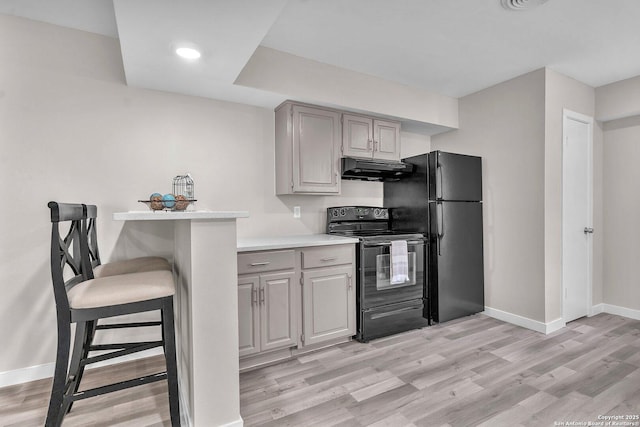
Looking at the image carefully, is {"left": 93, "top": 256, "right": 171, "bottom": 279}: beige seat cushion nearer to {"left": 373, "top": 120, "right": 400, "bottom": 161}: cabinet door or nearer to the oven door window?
the oven door window

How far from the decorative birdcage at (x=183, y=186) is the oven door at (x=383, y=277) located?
155 centimetres

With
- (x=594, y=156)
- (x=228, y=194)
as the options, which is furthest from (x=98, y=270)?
(x=594, y=156)

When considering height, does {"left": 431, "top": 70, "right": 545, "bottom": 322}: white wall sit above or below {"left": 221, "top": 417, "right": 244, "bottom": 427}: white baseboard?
above

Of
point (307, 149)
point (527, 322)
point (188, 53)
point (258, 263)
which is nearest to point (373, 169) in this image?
point (307, 149)

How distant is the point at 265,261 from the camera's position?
2430 millimetres

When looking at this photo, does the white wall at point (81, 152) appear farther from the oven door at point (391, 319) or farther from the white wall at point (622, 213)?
the white wall at point (622, 213)

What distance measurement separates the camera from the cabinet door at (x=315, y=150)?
296 centimetres

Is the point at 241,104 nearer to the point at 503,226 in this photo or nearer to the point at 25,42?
the point at 25,42

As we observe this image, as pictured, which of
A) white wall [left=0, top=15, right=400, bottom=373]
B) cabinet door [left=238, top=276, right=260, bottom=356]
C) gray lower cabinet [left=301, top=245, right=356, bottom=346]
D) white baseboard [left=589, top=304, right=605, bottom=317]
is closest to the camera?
white wall [left=0, top=15, right=400, bottom=373]

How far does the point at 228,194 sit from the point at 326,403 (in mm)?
1883

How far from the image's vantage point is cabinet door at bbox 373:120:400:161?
3.39 meters

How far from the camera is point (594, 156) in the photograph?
11.6ft

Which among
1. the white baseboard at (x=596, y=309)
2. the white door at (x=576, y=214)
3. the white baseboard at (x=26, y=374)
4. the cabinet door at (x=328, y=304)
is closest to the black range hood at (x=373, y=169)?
the cabinet door at (x=328, y=304)

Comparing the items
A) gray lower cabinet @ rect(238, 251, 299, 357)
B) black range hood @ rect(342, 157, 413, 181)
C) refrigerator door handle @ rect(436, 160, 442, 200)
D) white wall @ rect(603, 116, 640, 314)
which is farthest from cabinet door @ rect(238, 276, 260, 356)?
white wall @ rect(603, 116, 640, 314)
